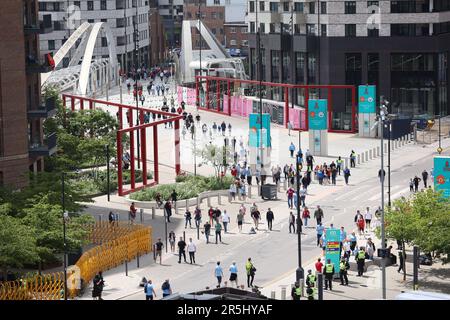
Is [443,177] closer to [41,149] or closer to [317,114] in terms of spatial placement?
[41,149]

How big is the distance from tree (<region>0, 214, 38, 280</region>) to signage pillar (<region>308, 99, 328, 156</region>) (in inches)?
1788

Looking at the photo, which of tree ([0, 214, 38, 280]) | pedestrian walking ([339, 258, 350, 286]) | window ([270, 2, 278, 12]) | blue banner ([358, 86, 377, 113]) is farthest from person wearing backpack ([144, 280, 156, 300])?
window ([270, 2, 278, 12])

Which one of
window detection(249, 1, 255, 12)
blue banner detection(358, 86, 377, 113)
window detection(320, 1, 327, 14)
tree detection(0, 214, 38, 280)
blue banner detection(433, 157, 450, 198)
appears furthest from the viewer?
window detection(249, 1, 255, 12)

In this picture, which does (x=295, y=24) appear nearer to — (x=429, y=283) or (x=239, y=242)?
(x=239, y=242)

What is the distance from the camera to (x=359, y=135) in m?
108

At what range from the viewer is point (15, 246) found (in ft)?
166

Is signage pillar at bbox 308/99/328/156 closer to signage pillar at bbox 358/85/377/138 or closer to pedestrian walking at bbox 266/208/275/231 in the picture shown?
signage pillar at bbox 358/85/377/138

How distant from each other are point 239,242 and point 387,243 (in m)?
8.18

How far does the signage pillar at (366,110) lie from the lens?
104 metres

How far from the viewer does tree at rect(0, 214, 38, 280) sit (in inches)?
1983

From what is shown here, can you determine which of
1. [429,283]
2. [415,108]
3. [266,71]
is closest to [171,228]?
[429,283]

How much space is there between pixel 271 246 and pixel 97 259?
10.7 metres

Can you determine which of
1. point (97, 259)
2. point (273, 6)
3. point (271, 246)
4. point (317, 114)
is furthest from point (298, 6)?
point (97, 259)

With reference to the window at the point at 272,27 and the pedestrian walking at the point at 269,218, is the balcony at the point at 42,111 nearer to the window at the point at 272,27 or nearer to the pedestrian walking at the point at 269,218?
the pedestrian walking at the point at 269,218
